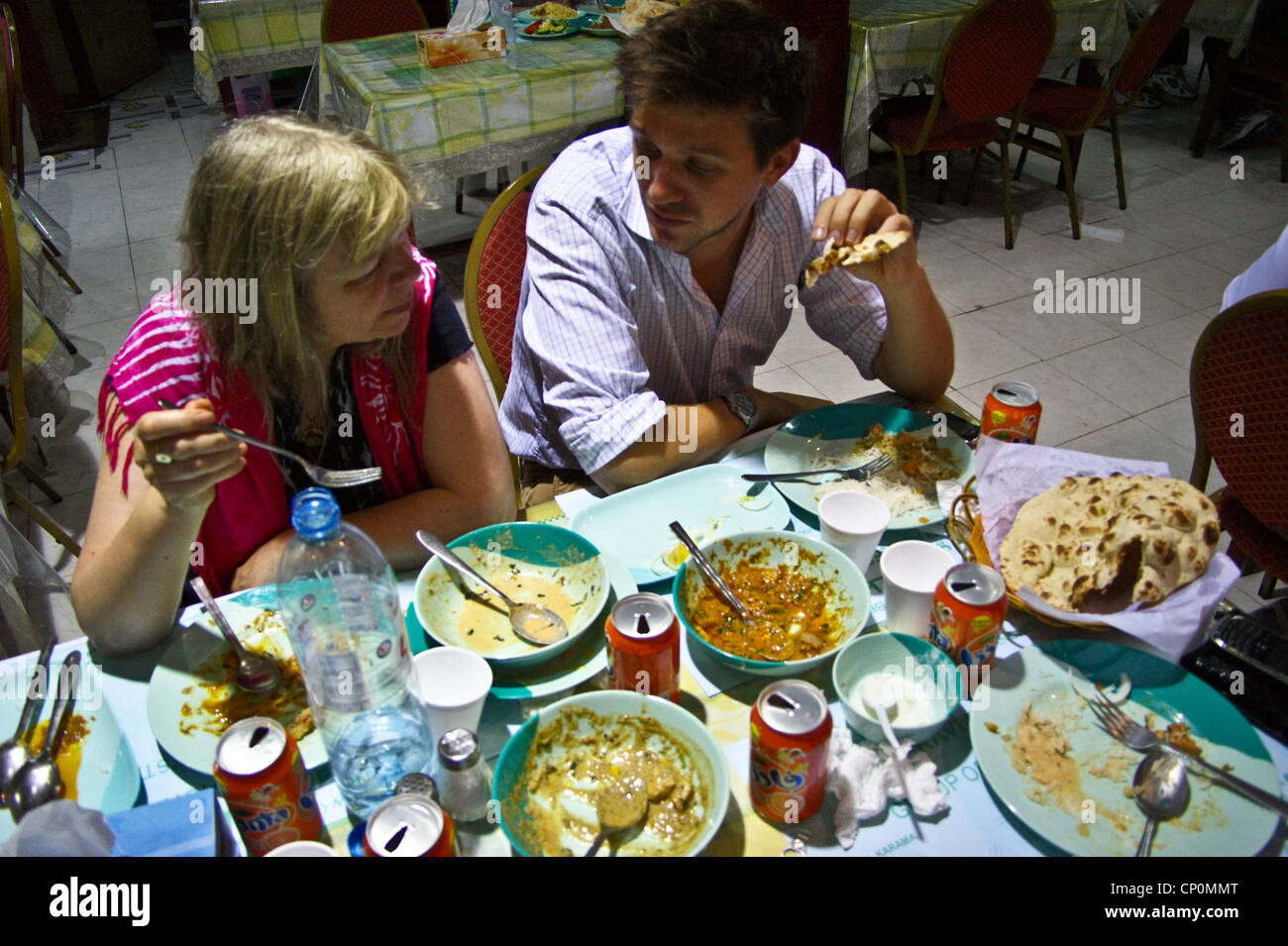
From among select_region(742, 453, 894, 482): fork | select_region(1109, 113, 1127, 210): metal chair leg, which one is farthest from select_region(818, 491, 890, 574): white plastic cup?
select_region(1109, 113, 1127, 210): metal chair leg

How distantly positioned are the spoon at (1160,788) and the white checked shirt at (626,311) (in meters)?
0.96

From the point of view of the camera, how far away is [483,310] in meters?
2.00

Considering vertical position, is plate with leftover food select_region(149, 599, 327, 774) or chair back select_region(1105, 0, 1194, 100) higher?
chair back select_region(1105, 0, 1194, 100)

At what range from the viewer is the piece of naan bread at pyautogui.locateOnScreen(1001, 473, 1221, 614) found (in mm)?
1249

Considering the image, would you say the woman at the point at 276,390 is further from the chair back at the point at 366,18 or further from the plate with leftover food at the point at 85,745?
the chair back at the point at 366,18

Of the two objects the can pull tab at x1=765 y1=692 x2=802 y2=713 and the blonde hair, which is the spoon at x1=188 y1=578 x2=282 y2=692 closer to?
the blonde hair

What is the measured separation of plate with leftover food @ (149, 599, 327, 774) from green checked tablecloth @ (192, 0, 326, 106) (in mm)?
3922

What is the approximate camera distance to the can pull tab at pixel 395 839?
88 centimetres

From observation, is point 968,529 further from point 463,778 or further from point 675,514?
point 463,778

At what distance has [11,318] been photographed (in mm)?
2320

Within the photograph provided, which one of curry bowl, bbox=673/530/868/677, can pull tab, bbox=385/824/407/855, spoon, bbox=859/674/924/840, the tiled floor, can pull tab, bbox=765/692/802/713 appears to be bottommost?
the tiled floor

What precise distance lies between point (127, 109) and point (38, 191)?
64.8 inches

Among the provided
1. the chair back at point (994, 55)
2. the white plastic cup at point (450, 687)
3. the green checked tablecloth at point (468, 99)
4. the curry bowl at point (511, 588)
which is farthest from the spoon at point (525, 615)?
the chair back at point (994, 55)
